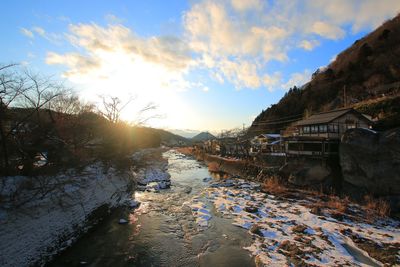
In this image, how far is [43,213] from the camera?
1016cm

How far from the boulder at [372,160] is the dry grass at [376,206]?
89 centimetres

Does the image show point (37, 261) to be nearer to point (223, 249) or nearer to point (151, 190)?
point (223, 249)

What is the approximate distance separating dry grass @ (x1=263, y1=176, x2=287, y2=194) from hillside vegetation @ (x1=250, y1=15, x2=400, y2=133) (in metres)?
19.1

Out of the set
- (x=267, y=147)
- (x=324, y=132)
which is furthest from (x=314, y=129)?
(x=267, y=147)

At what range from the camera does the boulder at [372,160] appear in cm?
1594

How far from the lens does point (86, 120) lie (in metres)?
22.3

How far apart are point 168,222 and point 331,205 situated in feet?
33.9

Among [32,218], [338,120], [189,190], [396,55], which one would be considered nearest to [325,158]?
A: [338,120]

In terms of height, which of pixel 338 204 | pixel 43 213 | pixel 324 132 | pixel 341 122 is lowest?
pixel 338 204

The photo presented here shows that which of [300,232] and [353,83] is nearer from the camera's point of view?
[300,232]

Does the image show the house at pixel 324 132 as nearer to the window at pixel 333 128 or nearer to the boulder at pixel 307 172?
the window at pixel 333 128

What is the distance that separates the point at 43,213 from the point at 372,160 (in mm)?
19574

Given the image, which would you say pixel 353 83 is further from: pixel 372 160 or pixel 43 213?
pixel 43 213

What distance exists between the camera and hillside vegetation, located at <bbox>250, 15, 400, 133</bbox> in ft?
145
